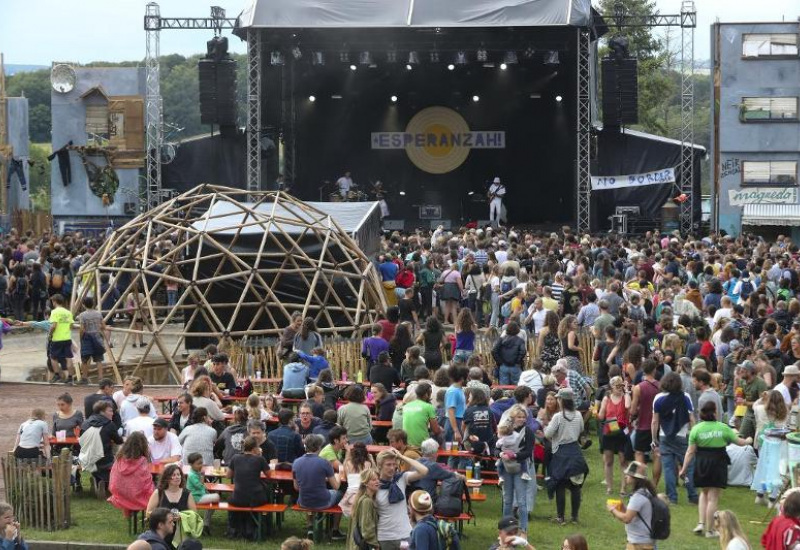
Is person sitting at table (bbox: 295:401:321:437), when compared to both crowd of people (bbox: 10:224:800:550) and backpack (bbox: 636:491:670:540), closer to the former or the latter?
crowd of people (bbox: 10:224:800:550)

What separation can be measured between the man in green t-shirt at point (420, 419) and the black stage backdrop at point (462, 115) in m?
26.7

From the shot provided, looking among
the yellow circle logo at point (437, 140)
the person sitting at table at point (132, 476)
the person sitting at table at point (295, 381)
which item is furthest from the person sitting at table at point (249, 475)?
the yellow circle logo at point (437, 140)

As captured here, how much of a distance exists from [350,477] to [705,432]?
306cm

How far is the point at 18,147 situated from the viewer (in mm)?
48750

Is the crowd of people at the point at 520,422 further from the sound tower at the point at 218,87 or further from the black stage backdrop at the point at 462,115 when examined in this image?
the black stage backdrop at the point at 462,115

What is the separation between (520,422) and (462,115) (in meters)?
28.8

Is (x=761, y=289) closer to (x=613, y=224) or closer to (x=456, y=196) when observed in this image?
(x=613, y=224)

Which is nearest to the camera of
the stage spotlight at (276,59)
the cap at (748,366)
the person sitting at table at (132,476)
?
the person sitting at table at (132,476)

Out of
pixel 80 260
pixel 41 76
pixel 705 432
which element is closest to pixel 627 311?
pixel 705 432

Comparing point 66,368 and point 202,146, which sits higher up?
point 202,146

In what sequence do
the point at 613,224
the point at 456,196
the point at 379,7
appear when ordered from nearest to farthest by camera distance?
1. the point at 379,7
2. the point at 613,224
3. the point at 456,196

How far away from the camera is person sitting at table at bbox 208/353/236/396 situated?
16.2 m

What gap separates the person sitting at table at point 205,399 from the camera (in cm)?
1422

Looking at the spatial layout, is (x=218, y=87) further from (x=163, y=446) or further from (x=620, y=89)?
(x=163, y=446)
